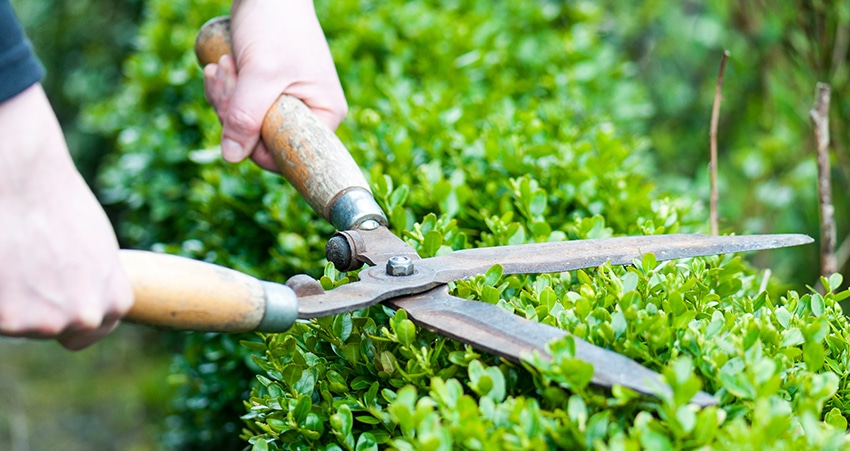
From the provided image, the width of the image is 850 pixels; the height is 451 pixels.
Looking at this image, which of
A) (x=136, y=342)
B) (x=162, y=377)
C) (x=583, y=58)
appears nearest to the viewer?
(x=583, y=58)

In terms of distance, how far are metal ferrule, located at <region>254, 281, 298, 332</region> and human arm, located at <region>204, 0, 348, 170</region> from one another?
0.86 metres

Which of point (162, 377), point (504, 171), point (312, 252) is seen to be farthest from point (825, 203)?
point (162, 377)

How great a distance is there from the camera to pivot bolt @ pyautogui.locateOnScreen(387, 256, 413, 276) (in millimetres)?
1590

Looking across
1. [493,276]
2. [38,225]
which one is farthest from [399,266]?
[38,225]

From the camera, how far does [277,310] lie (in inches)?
54.7

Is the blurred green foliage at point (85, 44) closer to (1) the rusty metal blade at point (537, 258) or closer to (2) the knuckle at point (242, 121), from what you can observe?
(2) the knuckle at point (242, 121)

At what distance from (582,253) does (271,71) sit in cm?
97

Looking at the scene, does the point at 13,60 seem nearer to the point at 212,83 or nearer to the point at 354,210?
the point at 354,210

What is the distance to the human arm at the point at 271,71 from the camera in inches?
84.7

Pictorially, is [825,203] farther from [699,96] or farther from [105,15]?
[105,15]

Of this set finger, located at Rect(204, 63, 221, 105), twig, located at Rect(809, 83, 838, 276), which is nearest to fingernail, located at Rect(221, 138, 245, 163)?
finger, located at Rect(204, 63, 221, 105)

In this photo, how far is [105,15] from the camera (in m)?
6.45

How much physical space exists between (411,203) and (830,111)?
2.33m

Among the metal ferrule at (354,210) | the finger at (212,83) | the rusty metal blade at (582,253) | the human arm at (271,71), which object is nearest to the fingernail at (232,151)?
the human arm at (271,71)
